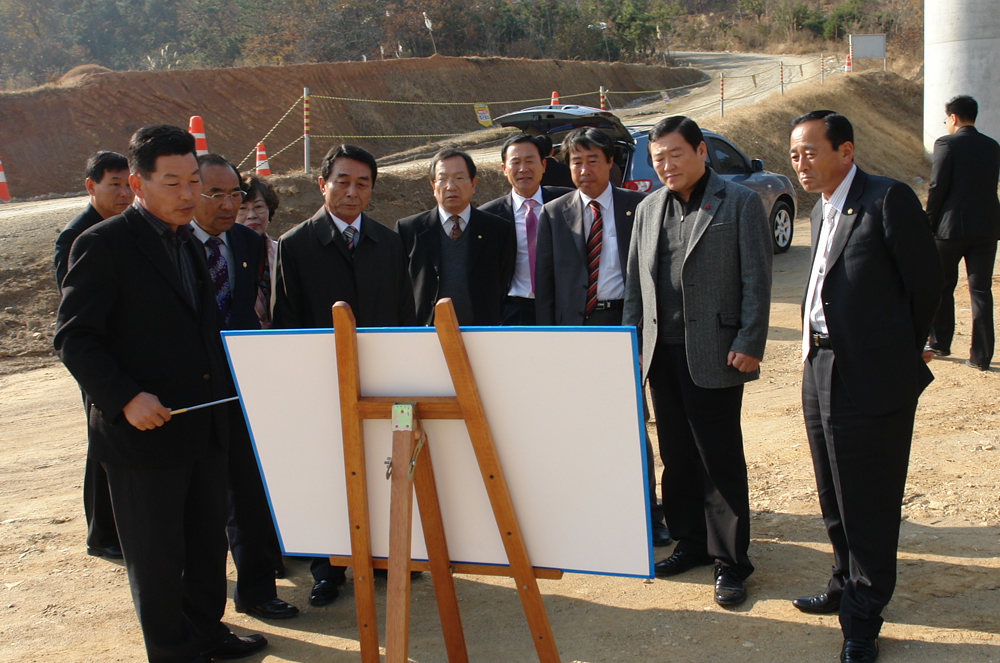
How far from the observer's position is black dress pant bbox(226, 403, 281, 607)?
11.6ft

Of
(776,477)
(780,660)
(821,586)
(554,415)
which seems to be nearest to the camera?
(554,415)

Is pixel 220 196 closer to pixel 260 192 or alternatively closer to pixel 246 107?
pixel 260 192

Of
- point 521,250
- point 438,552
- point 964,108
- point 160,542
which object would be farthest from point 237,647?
point 964,108

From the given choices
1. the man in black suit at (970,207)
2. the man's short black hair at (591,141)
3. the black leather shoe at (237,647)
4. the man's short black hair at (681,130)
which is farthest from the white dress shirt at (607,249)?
the man in black suit at (970,207)

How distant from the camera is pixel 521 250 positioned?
4.54 m

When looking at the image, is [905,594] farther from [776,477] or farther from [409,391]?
[409,391]

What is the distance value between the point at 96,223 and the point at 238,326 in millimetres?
1020

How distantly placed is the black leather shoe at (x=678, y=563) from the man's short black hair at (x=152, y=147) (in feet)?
8.73

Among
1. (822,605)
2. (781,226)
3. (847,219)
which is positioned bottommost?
(822,605)

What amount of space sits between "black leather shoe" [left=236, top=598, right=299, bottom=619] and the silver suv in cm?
569

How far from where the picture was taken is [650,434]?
5398 millimetres

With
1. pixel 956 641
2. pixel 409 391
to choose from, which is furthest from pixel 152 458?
pixel 956 641

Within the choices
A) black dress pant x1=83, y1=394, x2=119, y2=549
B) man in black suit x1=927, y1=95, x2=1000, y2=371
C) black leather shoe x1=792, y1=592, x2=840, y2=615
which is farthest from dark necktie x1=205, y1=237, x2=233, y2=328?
man in black suit x1=927, y1=95, x2=1000, y2=371

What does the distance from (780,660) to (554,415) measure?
1410 millimetres
